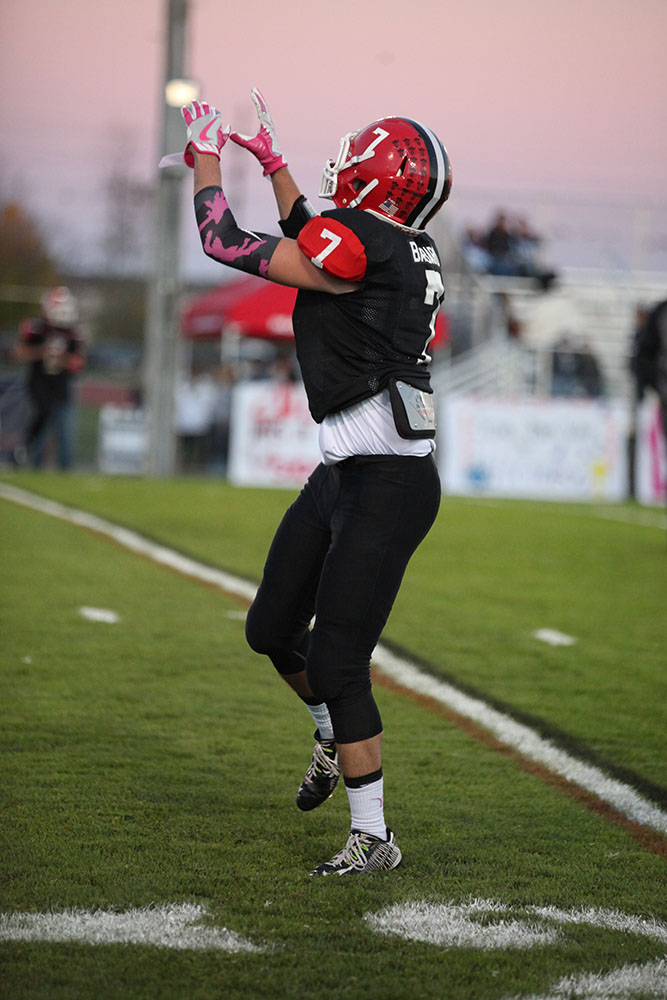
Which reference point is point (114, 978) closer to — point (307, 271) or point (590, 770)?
point (307, 271)

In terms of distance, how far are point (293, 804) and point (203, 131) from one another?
2086 millimetres

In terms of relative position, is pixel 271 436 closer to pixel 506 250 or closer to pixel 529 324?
pixel 506 250

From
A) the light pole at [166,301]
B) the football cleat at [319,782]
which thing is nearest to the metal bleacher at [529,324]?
the light pole at [166,301]

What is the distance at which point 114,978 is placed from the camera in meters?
2.68

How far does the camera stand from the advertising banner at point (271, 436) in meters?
18.6

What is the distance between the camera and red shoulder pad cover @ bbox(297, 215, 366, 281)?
3.33 metres

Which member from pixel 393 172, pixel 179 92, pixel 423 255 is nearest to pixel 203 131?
pixel 393 172

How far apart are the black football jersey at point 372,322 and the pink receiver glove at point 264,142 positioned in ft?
1.75

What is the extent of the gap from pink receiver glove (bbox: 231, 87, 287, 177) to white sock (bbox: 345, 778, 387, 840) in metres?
1.89

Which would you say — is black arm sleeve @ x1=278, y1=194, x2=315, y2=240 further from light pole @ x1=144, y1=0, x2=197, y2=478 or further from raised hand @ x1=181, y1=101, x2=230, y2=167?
light pole @ x1=144, y1=0, x2=197, y2=478

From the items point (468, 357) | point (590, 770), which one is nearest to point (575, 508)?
point (468, 357)

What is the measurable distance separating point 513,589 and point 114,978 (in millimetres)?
6432

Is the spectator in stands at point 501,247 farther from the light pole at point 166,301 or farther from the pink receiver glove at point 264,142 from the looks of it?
the pink receiver glove at point 264,142

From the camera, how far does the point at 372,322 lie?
3486 mm
